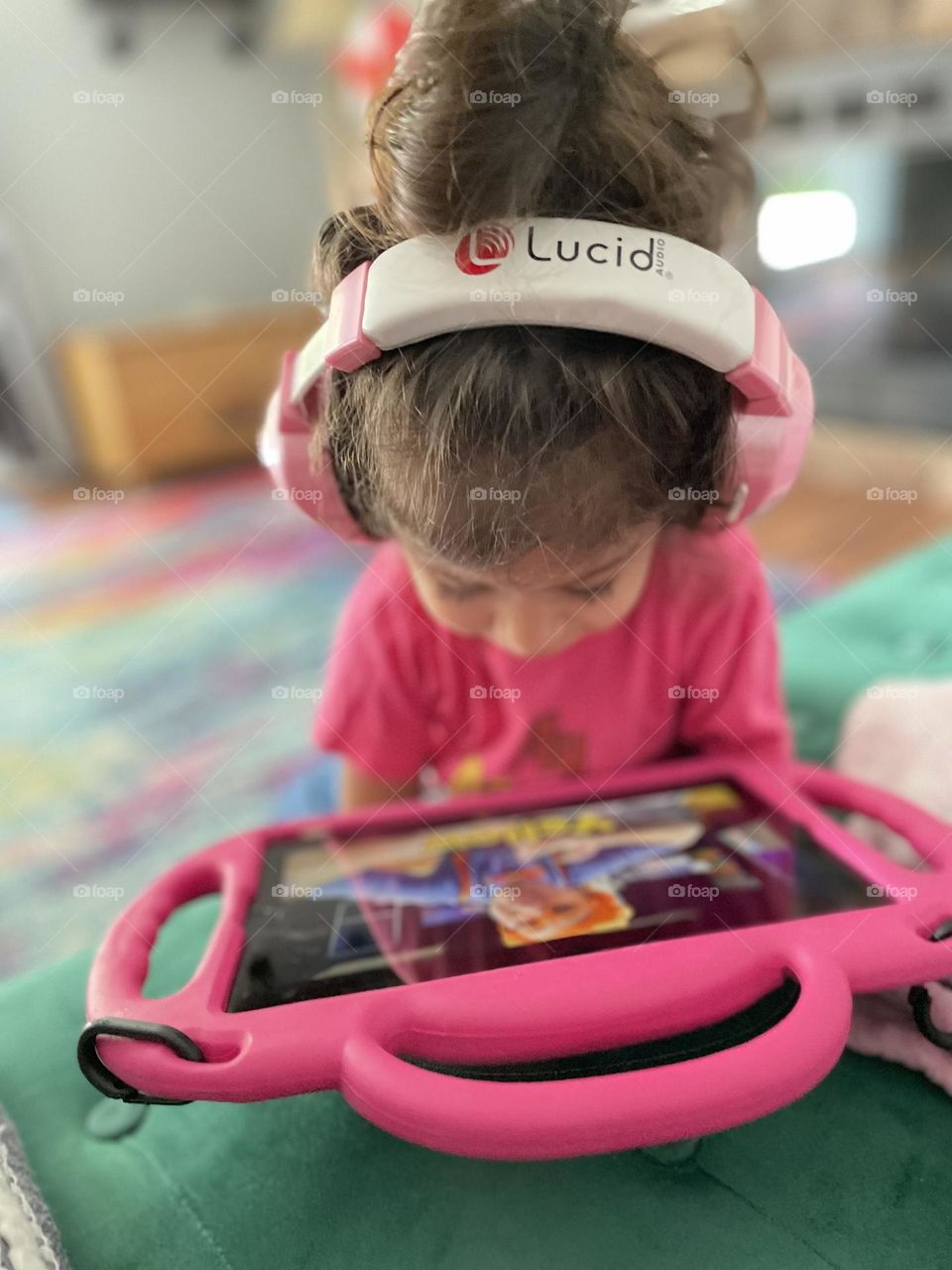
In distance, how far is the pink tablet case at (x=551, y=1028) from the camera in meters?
0.32

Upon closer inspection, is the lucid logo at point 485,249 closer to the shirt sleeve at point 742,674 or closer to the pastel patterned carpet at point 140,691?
the shirt sleeve at point 742,674

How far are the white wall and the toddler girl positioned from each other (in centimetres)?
161

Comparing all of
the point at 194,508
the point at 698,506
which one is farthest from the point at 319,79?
the point at 698,506

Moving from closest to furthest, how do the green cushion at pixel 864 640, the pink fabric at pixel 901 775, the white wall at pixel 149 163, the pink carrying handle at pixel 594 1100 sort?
the pink carrying handle at pixel 594 1100
the pink fabric at pixel 901 775
the green cushion at pixel 864 640
the white wall at pixel 149 163

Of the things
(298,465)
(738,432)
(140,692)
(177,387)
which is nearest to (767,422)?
(738,432)

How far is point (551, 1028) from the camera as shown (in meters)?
0.37

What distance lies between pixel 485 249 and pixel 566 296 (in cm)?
4

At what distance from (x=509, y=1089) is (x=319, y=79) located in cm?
210

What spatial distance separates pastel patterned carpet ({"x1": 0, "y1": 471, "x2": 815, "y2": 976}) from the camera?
0.90 metres

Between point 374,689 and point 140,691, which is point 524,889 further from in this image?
point 140,691

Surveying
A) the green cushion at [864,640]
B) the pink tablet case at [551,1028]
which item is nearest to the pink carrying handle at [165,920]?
the pink tablet case at [551,1028]

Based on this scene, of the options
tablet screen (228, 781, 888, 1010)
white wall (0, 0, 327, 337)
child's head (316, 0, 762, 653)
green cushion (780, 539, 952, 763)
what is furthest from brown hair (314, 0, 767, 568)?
white wall (0, 0, 327, 337)

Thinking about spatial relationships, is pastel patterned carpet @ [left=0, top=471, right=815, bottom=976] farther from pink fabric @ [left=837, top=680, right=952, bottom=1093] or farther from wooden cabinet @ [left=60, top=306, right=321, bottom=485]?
pink fabric @ [left=837, top=680, right=952, bottom=1093]

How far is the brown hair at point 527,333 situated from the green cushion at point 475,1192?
0.26 meters
